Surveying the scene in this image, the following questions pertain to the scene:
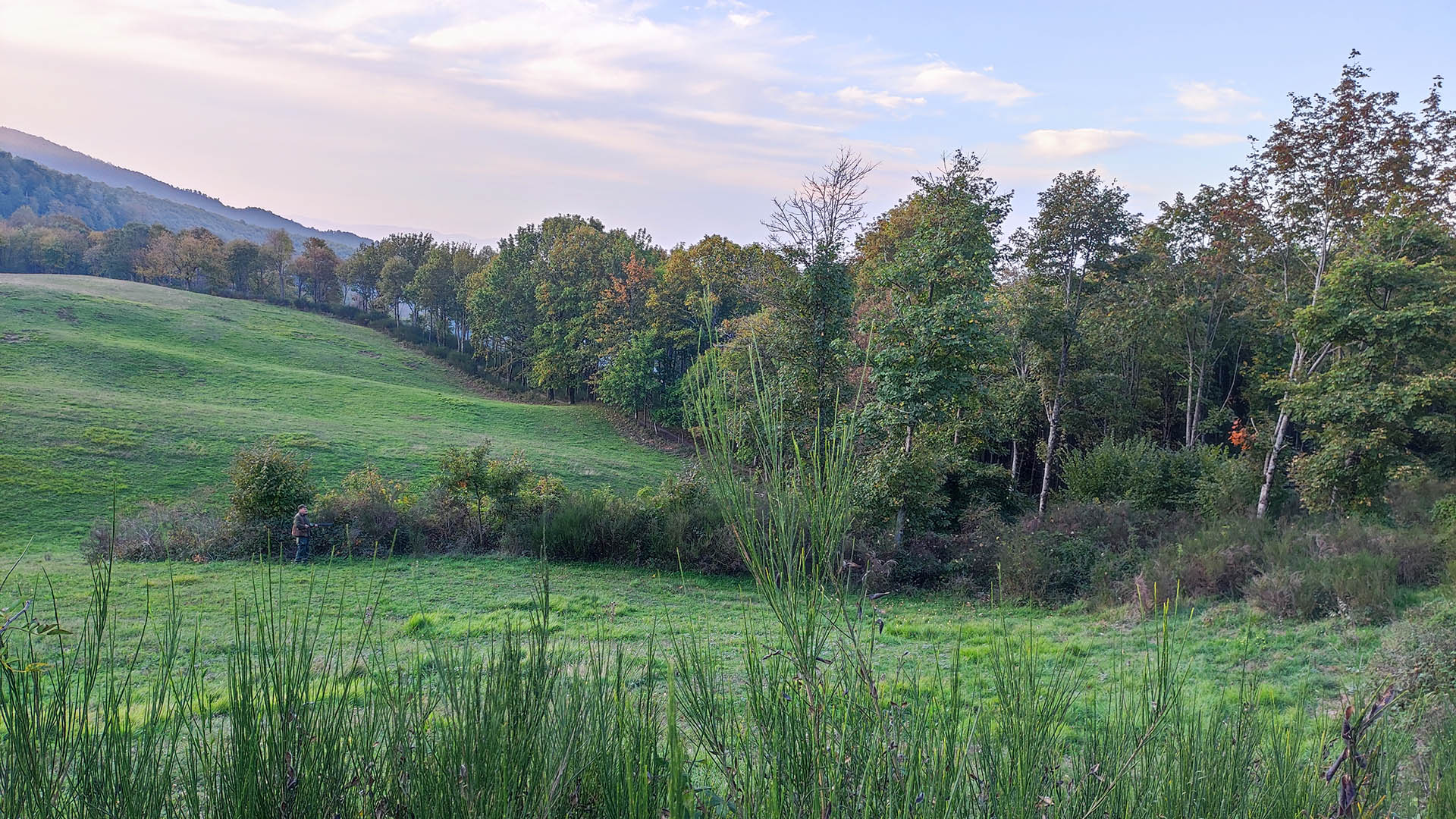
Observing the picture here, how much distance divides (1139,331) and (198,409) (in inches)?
1509

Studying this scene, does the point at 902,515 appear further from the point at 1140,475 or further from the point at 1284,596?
the point at 1140,475

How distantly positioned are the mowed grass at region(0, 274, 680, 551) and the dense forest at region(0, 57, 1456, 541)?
8.71 metres

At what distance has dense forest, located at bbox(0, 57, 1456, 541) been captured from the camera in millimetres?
15062

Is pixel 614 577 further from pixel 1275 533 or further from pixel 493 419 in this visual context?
pixel 493 419

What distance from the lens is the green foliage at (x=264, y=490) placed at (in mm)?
16703

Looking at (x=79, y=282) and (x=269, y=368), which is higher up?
(x=79, y=282)

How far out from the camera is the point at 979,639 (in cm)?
1156

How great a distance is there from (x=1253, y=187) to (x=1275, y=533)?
12985mm

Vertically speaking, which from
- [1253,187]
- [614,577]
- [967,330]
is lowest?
[614,577]

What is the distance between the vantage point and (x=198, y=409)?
30281mm

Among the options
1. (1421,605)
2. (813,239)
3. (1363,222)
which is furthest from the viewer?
(813,239)

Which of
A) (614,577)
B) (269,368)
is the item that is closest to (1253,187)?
(614,577)

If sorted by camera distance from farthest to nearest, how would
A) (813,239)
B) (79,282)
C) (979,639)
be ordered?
(79,282), (813,239), (979,639)

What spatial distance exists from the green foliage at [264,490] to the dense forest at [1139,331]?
1027 cm
